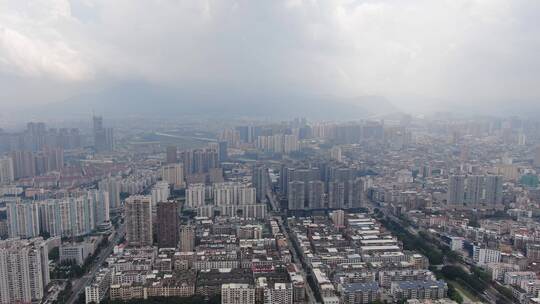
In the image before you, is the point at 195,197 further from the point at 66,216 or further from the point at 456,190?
the point at 456,190

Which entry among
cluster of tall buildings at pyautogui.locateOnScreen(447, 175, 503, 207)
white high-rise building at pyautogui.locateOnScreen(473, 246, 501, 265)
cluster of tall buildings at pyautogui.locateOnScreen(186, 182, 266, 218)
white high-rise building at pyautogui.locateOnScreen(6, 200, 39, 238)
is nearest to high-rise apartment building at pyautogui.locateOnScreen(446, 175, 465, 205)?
cluster of tall buildings at pyautogui.locateOnScreen(447, 175, 503, 207)

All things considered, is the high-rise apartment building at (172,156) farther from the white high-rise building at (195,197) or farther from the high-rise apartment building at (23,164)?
the high-rise apartment building at (23,164)

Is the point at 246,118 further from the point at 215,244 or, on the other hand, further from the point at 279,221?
the point at 215,244

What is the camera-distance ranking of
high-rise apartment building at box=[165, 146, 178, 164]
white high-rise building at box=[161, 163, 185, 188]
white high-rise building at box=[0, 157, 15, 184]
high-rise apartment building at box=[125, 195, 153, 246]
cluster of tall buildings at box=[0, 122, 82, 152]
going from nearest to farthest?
1. high-rise apartment building at box=[125, 195, 153, 246]
2. white high-rise building at box=[0, 157, 15, 184]
3. white high-rise building at box=[161, 163, 185, 188]
4. high-rise apartment building at box=[165, 146, 178, 164]
5. cluster of tall buildings at box=[0, 122, 82, 152]

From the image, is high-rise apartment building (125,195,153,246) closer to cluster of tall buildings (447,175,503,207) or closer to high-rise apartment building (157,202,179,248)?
high-rise apartment building (157,202,179,248)

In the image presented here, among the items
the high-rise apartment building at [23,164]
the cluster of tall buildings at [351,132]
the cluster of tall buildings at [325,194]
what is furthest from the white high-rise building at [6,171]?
the cluster of tall buildings at [351,132]
